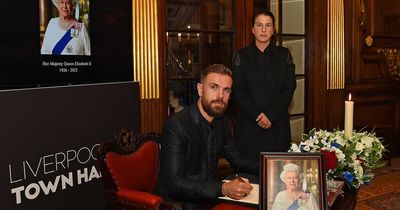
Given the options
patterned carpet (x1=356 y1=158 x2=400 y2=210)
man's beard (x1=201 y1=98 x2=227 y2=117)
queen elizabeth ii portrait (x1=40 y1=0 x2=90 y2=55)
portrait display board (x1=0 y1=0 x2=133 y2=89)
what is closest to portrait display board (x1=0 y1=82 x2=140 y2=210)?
portrait display board (x1=0 y1=0 x2=133 y2=89)

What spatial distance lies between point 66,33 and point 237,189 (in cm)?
188

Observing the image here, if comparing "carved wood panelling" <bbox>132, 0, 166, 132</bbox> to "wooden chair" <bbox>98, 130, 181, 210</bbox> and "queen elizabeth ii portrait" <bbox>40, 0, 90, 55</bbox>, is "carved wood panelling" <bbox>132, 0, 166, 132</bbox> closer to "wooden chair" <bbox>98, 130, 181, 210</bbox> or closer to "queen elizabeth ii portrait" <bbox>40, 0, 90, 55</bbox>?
"queen elizabeth ii portrait" <bbox>40, 0, 90, 55</bbox>

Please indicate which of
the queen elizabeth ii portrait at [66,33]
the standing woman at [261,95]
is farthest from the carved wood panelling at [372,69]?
the queen elizabeth ii portrait at [66,33]

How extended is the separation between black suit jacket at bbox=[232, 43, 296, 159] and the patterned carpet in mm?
1191

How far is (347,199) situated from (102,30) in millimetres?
2134

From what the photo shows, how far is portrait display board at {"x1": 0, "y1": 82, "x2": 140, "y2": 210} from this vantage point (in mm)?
2398

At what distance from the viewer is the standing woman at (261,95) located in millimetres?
3037

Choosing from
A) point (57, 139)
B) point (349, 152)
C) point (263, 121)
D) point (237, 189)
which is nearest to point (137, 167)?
point (237, 189)

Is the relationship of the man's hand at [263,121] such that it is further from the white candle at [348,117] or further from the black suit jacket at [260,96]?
the white candle at [348,117]

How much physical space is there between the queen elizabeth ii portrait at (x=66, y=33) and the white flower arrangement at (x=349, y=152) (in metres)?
1.77

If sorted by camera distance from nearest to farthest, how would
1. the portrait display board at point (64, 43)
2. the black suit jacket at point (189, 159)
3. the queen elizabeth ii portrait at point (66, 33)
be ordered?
the black suit jacket at point (189, 159)
the portrait display board at point (64, 43)
the queen elizabeth ii portrait at point (66, 33)

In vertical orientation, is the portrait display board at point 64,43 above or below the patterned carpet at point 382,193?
above

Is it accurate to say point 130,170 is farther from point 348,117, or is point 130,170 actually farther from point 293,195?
point 348,117

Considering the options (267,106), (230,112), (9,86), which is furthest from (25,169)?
(230,112)
